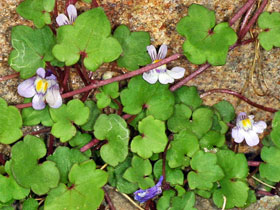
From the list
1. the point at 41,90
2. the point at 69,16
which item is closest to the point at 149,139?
the point at 41,90

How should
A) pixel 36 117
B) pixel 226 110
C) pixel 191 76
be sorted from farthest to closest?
pixel 226 110
pixel 191 76
pixel 36 117

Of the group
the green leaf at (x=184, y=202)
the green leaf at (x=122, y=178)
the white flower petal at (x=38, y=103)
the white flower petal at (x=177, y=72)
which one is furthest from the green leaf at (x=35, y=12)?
the green leaf at (x=184, y=202)

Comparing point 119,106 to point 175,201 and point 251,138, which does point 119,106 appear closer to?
point 175,201

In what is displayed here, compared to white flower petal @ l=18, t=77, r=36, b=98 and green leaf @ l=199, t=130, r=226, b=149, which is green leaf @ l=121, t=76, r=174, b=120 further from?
white flower petal @ l=18, t=77, r=36, b=98

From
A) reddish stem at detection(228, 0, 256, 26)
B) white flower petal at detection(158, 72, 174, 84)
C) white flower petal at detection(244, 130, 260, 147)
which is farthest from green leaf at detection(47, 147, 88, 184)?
reddish stem at detection(228, 0, 256, 26)

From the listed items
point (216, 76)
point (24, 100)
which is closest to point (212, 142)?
point (216, 76)

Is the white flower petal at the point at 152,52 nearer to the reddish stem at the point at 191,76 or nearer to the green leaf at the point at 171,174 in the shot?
the reddish stem at the point at 191,76
